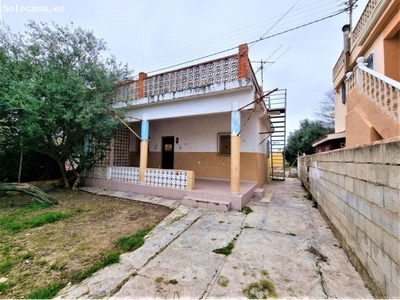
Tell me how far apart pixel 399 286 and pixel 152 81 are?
23.7 ft

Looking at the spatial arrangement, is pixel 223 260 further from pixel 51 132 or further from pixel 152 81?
pixel 51 132

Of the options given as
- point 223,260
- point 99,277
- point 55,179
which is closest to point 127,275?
point 99,277

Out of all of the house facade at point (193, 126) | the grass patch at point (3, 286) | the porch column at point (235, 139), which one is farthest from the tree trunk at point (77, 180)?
the porch column at point (235, 139)

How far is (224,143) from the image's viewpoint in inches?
320

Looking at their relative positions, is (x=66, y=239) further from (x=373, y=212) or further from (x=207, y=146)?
(x=207, y=146)

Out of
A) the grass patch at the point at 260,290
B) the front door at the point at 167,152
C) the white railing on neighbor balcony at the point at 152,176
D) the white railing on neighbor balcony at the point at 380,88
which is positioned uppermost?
the white railing on neighbor balcony at the point at 380,88

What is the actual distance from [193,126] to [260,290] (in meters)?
7.31

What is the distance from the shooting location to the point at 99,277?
2.28 metres

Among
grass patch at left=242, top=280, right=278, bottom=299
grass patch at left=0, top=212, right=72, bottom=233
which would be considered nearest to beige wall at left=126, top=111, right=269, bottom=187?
grass patch at left=0, top=212, right=72, bottom=233

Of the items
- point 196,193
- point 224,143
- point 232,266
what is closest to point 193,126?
point 224,143

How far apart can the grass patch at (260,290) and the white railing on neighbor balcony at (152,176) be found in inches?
150

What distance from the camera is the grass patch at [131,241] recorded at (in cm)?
305

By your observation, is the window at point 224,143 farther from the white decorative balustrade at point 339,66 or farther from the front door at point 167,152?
the white decorative balustrade at point 339,66

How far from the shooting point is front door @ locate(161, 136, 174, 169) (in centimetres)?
939
